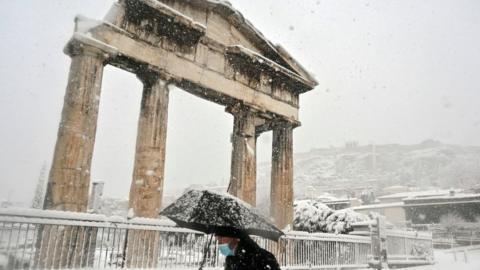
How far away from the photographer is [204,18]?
40.8 feet

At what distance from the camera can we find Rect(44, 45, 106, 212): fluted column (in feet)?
29.1

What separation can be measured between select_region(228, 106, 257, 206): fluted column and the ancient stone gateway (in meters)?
0.04

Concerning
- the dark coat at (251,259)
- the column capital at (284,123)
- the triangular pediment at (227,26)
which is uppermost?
the triangular pediment at (227,26)

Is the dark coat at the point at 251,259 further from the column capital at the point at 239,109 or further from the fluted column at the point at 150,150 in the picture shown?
the column capital at the point at 239,109

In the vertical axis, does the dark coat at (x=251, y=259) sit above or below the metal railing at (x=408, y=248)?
above

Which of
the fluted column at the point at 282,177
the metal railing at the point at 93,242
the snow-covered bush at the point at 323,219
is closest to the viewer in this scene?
the metal railing at the point at 93,242

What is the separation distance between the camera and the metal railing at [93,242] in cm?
575

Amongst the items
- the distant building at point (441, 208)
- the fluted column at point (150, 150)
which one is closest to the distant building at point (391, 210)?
the distant building at point (441, 208)

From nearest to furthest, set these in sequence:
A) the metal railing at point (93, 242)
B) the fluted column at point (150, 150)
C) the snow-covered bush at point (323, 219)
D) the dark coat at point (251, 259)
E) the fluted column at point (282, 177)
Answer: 1. the dark coat at point (251, 259)
2. the metal railing at point (93, 242)
3. the fluted column at point (150, 150)
4. the fluted column at point (282, 177)
5. the snow-covered bush at point (323, 219)

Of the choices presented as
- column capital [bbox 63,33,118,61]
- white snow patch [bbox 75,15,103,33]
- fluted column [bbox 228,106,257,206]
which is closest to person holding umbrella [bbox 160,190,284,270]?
column capital [bbox 63,33,118,61]

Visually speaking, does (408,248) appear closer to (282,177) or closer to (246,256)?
(282,177)

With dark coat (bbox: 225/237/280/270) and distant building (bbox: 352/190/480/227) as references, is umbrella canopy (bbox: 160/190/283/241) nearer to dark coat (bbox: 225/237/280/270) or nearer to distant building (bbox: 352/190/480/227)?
dark coat (bbox: 225/237/280/270)

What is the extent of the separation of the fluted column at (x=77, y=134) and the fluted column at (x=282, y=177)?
7280 millimetres

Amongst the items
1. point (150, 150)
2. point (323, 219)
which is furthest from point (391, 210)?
point (150, 150)
